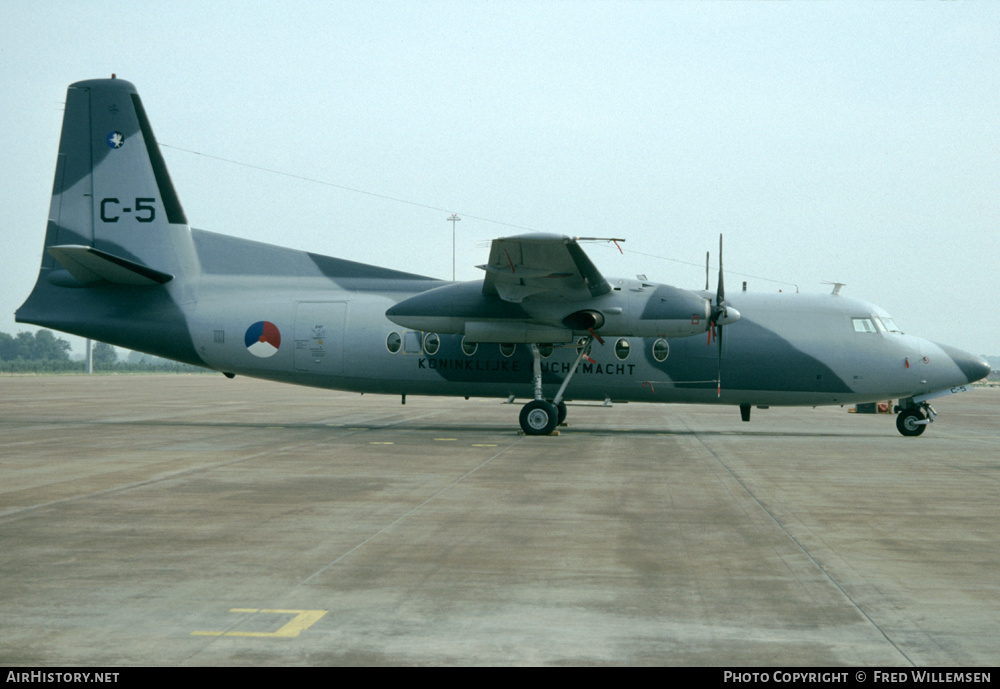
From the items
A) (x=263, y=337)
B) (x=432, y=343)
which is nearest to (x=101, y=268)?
(x=263, y=337)

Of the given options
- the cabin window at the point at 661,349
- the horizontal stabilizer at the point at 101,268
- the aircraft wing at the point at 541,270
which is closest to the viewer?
the aircraft wing at the point at 541,270

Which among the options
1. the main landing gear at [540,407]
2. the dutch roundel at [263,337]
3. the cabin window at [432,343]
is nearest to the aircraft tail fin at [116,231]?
the dutch roundel at [263,337]

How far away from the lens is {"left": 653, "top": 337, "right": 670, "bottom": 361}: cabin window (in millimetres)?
20797

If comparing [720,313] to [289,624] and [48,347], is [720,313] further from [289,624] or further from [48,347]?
[48,347]

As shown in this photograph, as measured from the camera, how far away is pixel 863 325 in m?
21.1

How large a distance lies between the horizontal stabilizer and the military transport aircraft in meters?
0.05

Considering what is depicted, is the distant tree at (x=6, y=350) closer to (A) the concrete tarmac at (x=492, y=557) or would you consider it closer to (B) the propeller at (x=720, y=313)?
(A) the concrete tarmac at (x=492, y=557)

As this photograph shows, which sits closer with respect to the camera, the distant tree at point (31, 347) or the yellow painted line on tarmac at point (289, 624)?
the yellow painted line on tarmac at point (289, 624)

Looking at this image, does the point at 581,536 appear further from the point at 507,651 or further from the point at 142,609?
the point at 142,609

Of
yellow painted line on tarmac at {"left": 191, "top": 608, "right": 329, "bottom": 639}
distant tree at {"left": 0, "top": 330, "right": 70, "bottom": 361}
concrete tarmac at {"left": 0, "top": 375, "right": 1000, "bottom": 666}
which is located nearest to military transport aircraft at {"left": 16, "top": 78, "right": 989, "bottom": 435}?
concrete tarmac at {"left": 0, "top": 375, "right": 1000, "bottom": 666}

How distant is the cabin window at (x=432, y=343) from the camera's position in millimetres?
21281

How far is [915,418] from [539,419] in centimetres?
966

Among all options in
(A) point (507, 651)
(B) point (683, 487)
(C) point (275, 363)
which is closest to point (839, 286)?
(B) point (683, 487)

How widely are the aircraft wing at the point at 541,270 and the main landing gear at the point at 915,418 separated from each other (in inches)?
334
